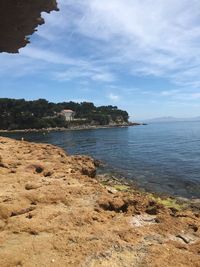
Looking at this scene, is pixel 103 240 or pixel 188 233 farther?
pixel 188 233

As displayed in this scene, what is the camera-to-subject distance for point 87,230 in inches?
423

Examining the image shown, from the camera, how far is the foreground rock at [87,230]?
897 cm

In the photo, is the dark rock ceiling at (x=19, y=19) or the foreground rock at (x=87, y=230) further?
the dark rock ceiling at (x=19, y=19)

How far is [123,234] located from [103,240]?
2.56ft

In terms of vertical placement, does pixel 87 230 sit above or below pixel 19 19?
below

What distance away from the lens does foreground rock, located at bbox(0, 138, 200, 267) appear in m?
8.97

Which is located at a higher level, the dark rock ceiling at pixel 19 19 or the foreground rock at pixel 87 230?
the dark rock ceiling at pixel 19 19

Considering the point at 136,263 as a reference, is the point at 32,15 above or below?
above

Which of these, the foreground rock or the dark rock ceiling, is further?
the dark rock ceiling

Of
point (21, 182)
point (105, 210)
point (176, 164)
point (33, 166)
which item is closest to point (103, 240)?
point (105, 210)

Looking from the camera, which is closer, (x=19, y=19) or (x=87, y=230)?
(x=87, y=230)

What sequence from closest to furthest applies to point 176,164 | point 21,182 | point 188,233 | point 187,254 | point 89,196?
point 187,254, point 188,233, point 89,196, point 21,182, point 176,164

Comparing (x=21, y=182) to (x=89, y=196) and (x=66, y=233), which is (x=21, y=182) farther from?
(x=66, y=233)

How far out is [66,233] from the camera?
411 inches
